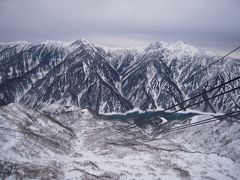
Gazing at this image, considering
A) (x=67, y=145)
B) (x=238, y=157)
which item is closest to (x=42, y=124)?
(x=67, y=145)

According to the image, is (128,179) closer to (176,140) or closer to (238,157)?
(238,157)

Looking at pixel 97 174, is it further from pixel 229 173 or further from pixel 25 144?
pixel 229 173

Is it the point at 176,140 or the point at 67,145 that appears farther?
the point at 176,140

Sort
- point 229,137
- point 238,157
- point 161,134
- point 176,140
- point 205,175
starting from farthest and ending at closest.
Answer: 1. point 161,134
2. point 176,140
3. point 229,137
4. point 238,157
5. point 205,175

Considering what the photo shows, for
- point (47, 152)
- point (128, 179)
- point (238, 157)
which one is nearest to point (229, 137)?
point (238, 157)

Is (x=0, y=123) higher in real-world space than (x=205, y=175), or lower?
higher

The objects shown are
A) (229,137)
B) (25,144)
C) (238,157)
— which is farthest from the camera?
(229,137)
